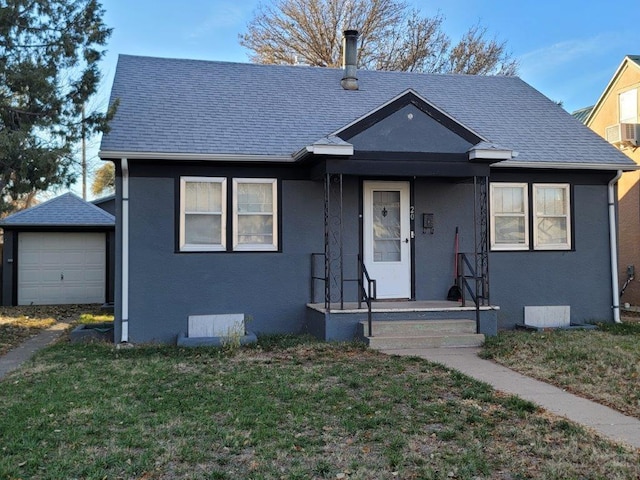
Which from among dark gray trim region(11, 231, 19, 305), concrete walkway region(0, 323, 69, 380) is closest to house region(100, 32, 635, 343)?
concrete walkway region(0, 323, 69, 380)

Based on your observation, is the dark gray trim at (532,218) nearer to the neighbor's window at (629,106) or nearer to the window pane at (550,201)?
the window pane at (550,201)

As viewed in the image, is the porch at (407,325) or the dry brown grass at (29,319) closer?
the porch at (407,325)

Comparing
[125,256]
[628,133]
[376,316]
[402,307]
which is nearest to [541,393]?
[376,316]

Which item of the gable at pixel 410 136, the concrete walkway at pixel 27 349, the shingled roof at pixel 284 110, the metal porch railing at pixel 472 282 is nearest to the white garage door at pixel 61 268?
the concrete walkway at pixel 27 349

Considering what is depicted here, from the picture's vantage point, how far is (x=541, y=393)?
18.5ft

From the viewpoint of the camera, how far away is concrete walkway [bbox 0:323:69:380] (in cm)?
740

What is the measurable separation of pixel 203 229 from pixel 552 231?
6.36 m

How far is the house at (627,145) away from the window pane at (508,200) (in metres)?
6.35

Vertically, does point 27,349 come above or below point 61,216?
below

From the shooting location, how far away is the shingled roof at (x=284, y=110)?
924cm

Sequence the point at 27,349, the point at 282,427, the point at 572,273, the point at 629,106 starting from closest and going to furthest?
the point at 282,427
the point at 27,349
the point at 572,273
the point at 629,106

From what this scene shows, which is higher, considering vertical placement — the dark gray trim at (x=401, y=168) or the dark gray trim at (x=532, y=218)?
the dark gray trim at (x=401, y=168)

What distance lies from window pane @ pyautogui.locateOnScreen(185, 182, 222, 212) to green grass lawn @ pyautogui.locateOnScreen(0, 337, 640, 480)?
10.2ft

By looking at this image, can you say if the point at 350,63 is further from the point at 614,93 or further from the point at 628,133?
the point at 614,93
